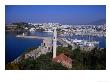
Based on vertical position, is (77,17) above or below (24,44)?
above

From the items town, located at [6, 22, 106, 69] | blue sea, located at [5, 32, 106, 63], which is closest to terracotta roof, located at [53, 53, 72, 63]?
town, located at [6, 22, 106, 69]

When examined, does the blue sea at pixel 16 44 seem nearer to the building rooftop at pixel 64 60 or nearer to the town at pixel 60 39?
the town at pixel 60 39

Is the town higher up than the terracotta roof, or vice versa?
the town

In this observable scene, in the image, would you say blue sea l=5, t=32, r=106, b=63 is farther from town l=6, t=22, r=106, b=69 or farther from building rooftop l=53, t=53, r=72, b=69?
building rooftop l=53, t=53, r=72, b=69

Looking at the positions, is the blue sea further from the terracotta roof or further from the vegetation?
the terracotta roof

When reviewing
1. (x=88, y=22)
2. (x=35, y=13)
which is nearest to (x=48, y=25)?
(x=35, y=13)

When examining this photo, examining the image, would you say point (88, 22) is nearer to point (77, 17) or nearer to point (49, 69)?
point (77, 17)

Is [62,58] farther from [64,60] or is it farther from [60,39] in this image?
[60,39]

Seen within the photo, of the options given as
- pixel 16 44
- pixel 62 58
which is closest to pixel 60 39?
pixel 62 58
